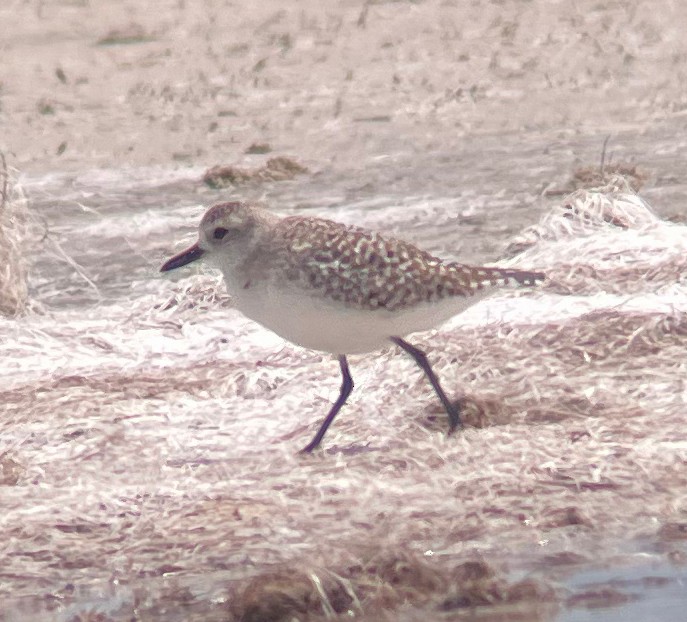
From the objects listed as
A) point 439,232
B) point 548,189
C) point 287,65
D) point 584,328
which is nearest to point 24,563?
point 584,328

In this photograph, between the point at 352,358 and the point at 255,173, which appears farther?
the point at 255,173

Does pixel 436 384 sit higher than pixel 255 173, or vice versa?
pixel 436 384

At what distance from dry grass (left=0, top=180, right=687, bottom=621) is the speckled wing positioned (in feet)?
2.65

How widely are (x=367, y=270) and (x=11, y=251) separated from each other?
13.6 feet

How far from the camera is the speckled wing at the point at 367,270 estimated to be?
30.8 ft

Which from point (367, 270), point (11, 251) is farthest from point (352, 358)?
point (11, 251)

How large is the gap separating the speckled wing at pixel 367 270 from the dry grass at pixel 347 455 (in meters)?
0.81

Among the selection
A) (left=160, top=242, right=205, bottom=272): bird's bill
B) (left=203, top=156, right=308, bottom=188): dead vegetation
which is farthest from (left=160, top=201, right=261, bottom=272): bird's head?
(left=203, top=156, right=308, bottom=188): dead vegetation

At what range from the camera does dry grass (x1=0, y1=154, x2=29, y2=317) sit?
1270cm

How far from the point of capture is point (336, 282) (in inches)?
369

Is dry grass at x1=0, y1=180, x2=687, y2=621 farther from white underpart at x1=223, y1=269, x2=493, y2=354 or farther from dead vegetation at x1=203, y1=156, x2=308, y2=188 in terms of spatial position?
dead vegetation at x1=203, y1=156, x2=308, y2=188

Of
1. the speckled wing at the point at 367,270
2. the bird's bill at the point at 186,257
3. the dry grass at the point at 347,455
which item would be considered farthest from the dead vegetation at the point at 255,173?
the speckled wing at the point at 367,270

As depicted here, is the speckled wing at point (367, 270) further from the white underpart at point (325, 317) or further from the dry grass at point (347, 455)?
the dry grass at point (347, 455)

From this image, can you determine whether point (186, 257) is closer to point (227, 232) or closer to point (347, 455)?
point (227, 232)
